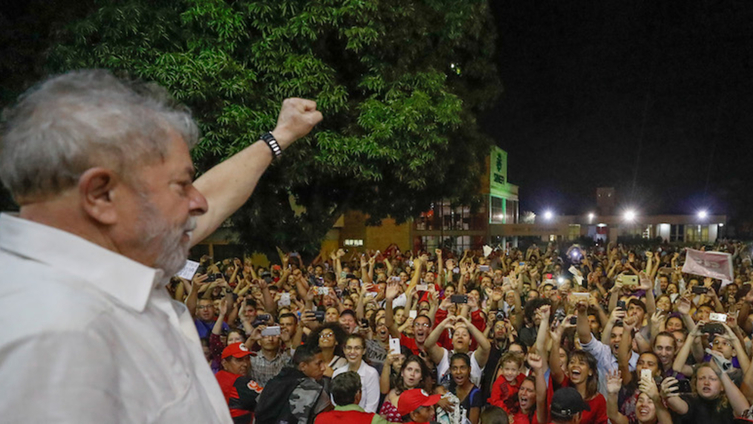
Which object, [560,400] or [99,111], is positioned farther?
[560,400]

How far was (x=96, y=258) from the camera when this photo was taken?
87 cm

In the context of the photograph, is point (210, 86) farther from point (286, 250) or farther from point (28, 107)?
point (28, 107)

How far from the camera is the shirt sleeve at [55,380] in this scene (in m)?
0.71

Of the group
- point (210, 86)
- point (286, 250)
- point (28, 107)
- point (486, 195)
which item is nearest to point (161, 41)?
point (210, 86)

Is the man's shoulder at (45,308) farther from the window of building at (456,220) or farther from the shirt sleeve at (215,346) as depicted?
the window of building at (456,220)

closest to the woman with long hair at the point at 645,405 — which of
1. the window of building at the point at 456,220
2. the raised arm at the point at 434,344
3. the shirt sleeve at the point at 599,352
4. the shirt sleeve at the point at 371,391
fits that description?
the shirt sleeve at the point at 599,352

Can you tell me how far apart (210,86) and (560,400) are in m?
9.56

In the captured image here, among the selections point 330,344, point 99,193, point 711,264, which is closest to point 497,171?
point 711,264

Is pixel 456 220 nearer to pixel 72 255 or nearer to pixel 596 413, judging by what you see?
pixel 596 413

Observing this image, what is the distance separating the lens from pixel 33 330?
728mm

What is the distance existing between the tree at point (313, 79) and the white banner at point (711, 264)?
6.07m

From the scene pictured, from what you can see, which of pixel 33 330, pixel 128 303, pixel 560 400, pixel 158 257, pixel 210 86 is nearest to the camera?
pixel 33 330

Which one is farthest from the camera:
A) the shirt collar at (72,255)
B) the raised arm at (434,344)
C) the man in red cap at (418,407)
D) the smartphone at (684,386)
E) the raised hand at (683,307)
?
the raised hand at (683,307)

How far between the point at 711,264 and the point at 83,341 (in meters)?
11.3
